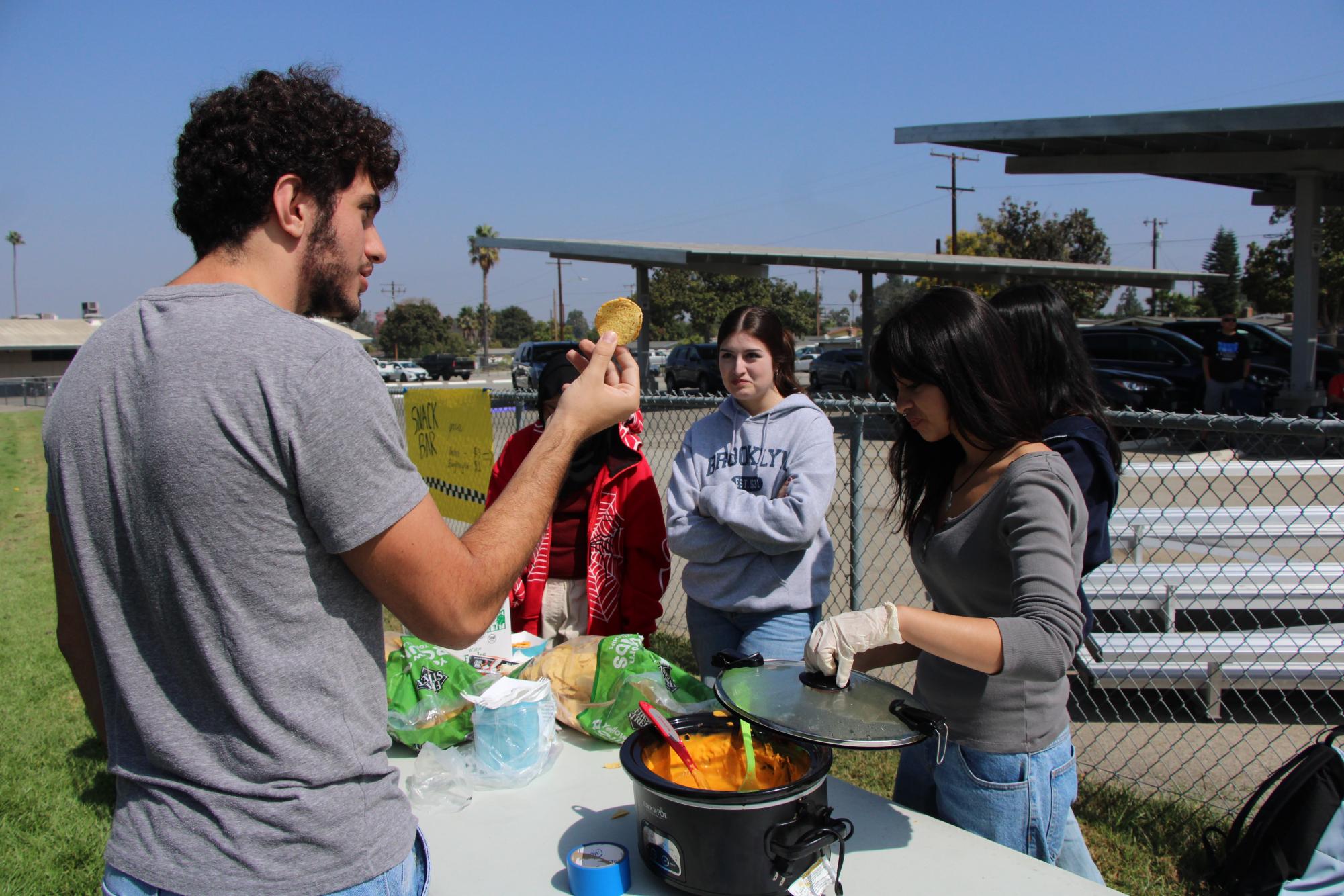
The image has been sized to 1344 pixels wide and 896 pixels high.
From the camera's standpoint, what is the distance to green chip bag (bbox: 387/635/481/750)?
2.39m

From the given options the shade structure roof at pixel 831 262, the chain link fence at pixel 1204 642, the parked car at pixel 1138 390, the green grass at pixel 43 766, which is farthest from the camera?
the shade structure roof at pixel 831 262

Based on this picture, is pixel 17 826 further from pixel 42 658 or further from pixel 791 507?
pixel 791 507

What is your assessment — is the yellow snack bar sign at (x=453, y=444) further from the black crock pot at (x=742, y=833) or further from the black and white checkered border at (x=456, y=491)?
the black crock pot at (x=742, y=833)

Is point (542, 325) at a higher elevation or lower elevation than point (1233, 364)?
higher

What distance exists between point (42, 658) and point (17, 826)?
2309mm

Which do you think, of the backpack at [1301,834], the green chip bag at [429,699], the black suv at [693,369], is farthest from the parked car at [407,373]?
the backpack at [1301,834]

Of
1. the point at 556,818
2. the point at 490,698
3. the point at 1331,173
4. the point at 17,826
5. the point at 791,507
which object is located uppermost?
the point at 1331,173

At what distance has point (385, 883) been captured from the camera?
50.0 inches

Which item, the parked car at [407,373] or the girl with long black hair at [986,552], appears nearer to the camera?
the girl with long black hair at [986,552]

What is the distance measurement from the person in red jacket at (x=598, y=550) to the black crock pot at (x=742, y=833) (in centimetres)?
183

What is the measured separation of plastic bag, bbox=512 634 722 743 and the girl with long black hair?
0.56 m

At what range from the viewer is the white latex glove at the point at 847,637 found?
5.23ft

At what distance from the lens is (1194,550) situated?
667 cm

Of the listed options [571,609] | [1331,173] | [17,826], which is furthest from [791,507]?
[1331,173]
